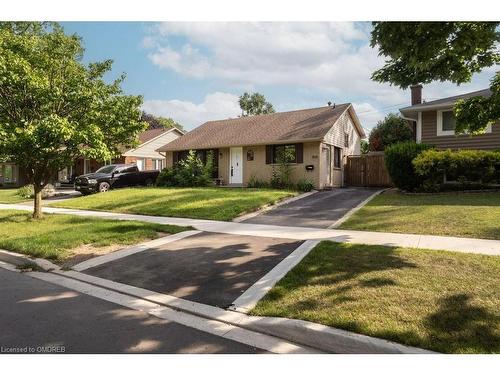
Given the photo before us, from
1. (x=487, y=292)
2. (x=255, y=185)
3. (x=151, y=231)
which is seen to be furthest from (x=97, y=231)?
(x=255, y=185)

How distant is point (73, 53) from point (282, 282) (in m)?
10.7

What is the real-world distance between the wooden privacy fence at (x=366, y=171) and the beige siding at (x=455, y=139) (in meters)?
3.41

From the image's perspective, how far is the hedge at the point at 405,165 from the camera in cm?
1570

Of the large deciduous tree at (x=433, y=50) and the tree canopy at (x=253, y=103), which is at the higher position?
the tree canopy at (x=253, y=103)

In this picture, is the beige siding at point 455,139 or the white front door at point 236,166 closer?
the beige siding at point 455,139

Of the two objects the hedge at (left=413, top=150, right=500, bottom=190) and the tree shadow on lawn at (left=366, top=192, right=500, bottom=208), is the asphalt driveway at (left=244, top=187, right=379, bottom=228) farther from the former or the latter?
the hedge at (left=413, top=150, right=500, bottom=190)

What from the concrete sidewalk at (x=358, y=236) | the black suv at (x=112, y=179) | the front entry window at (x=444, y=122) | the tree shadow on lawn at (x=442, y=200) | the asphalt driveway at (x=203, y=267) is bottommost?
the asphalt driveway at (x=203, y=267)

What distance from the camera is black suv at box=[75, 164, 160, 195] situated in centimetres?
2180

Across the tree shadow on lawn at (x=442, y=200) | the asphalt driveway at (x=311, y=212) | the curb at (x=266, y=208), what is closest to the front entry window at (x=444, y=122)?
the tree shadow on lawn at (x=442, y=200)

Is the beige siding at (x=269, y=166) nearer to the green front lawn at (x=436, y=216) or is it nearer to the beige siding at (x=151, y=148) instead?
the green front lawn at (x=436, y=216)

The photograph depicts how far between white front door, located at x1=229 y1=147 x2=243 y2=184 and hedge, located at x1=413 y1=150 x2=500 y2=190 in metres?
10.6

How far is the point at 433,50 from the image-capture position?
18.2ft

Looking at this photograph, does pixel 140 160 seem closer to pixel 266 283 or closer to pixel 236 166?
pixel 236 166
